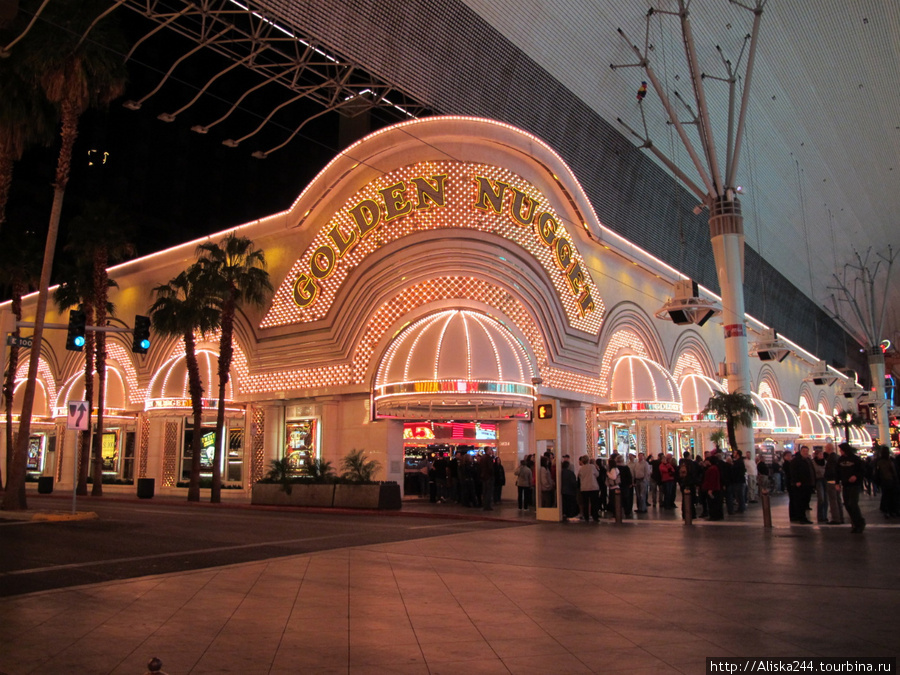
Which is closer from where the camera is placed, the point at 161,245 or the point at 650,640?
the point at 650,640

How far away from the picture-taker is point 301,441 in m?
30.5

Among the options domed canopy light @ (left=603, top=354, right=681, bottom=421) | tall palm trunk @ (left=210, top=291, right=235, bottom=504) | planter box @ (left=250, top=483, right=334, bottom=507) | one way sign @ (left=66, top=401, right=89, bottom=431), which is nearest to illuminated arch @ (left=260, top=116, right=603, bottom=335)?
tall palm trunk @ (left=210, top=291, right=235, bottom=504)

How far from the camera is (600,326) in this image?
32.8 meters

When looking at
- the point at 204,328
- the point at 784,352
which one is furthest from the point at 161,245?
the point at 784,352

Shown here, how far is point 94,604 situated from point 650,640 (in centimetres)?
601

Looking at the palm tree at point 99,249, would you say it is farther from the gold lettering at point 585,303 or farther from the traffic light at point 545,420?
the traffic light at point 545,420

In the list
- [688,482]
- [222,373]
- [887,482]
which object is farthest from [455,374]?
[887,482]

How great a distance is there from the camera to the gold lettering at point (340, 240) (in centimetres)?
2897

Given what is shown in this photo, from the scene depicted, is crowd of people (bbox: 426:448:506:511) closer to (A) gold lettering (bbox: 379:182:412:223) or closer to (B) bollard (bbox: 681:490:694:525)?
(B) bollard (bbox: 681:490:694:525)

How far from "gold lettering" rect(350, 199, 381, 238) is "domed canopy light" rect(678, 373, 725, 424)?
18.6 m

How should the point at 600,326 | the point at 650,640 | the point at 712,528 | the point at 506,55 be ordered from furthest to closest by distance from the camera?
the point at 600,326
the point at 506,55
the point at 712,528
the point at 650,640

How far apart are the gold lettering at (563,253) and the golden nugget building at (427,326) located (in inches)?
4.7

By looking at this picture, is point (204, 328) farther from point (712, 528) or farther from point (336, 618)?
point (336, 618)

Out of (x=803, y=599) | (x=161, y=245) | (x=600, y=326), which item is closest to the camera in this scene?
(x=803, y=599)
